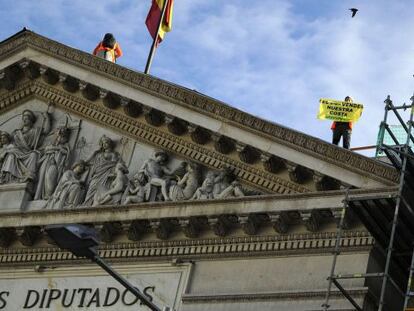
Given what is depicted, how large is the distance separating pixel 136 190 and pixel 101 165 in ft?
4.48

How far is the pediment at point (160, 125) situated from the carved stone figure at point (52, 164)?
17cm

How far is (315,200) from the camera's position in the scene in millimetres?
28312

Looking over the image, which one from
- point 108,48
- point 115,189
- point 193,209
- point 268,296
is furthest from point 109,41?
point 268,296

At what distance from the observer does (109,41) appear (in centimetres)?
3719

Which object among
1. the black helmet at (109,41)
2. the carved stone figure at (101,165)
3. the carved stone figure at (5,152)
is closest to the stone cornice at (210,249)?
the carved stone figure at (101,165)

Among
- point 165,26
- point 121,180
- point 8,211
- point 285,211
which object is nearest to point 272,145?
point 285,211

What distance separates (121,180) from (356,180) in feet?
17.0

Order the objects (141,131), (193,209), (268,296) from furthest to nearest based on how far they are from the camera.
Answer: (141,131)
(193,209)
(268,296)

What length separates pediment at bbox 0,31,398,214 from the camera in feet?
94.6

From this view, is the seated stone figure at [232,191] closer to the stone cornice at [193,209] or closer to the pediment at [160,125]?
the pediment at [160,125]

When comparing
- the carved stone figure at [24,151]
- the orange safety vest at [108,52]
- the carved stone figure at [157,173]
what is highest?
the orange safety vest at [108,52]

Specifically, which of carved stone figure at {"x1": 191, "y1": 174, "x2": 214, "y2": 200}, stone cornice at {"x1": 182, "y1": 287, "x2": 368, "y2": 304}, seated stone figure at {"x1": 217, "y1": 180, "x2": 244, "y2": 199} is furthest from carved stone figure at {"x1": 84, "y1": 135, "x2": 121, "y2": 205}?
stone cornice at {"x1": 182, "y1": 287, "x2": 368, "y2": 304}

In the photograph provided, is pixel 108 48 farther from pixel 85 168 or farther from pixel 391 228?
pixel 391 228

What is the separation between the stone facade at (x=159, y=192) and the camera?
2841cm
